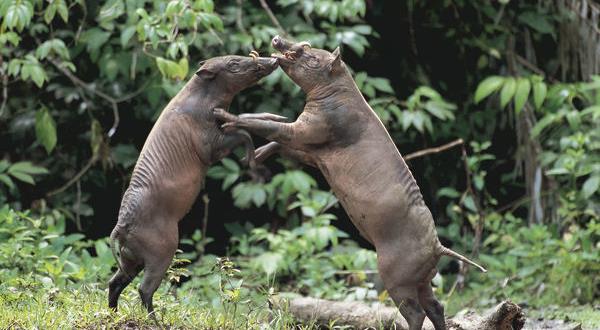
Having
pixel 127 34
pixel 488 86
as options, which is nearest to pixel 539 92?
pixel 488 86

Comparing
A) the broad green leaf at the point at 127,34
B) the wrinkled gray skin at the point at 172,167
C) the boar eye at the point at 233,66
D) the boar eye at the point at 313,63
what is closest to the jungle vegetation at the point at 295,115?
the broad green leaf at the point at 127,34

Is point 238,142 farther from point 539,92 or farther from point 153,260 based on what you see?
point 539,92

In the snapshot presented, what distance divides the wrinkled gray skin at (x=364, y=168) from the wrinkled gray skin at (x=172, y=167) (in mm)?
129

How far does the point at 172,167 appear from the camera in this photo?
511 centimetres

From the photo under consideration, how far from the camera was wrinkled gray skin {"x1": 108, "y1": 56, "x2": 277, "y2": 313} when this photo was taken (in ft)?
16.4

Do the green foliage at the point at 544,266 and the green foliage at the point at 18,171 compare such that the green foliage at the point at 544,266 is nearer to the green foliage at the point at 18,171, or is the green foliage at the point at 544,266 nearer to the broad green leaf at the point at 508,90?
the broad green leaf at the point at 508,90

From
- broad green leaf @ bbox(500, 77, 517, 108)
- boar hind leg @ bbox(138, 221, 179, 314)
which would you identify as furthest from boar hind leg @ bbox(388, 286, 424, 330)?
broad green leaf @ bbox(500, 77, 517, 108)

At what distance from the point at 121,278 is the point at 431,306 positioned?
1.65 m

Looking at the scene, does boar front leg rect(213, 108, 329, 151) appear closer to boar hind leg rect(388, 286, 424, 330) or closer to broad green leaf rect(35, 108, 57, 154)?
boar hind leg rect(388, 286, 424, 330)

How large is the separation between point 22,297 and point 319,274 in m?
3.04

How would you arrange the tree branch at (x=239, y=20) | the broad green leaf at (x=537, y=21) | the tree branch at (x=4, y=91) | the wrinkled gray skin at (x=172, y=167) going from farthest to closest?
the broad green leaf at (x=537, y=21) → the tree branch at (x=239, y=20) → the tree branch at (x=4, y=91) → the wrinkled gray skin at (x=172, y=167)

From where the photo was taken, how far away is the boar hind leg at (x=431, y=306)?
201 inches

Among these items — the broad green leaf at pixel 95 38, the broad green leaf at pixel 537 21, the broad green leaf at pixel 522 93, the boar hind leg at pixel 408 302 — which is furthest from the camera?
the broad green leaf at pixel 537 21

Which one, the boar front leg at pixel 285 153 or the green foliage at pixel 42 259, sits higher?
the boar front leg at pixel 285 153
